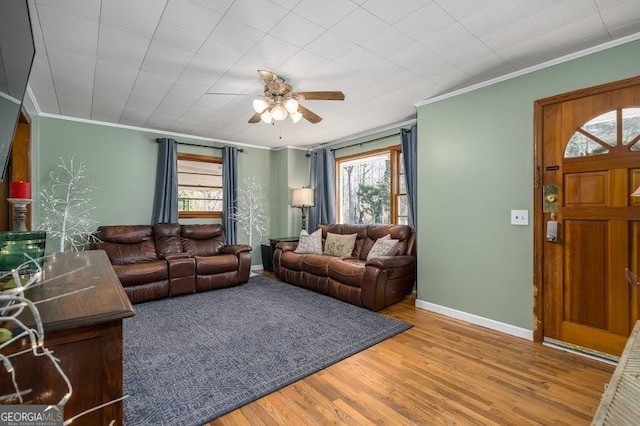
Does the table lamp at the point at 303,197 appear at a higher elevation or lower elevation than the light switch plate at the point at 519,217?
higher

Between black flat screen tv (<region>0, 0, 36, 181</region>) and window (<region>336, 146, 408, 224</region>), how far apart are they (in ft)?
13.5

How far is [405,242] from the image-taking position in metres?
3.98

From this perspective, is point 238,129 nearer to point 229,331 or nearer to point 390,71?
point 390,71

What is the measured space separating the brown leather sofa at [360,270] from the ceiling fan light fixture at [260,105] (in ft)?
6.67

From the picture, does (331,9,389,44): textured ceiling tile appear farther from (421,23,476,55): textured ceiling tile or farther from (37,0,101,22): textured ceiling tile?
(37,0,101,22): textured ceiling tile

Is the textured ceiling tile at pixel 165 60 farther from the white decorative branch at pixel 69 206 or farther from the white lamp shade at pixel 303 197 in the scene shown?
the white lamp shade at pixel 303 197

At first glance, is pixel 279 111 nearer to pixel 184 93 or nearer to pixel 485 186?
pixel 184 93

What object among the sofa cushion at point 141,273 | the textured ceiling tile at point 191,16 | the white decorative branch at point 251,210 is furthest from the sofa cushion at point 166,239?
the textured ceiling tile at point 191,16

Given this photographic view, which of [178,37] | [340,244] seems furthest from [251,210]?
[178,37]

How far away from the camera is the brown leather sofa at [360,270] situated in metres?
3.43

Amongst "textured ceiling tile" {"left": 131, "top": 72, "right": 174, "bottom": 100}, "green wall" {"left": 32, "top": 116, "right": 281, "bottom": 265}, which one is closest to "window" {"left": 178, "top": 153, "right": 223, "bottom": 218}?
"green wall" {"left": 32, "top": 116, "right": 281, "bottom": 265}

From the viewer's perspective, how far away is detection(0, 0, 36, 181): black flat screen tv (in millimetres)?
1310

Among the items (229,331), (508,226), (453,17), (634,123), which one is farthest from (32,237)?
(634,123)

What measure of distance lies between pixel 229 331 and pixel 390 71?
290 cm
